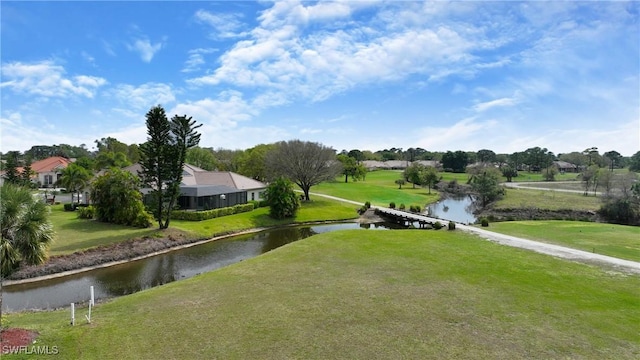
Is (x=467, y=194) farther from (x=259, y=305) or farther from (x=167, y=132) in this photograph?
(x=259, y=305)

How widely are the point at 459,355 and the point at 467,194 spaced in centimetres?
7968

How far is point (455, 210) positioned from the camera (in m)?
59.3

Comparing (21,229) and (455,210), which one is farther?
(455,210)

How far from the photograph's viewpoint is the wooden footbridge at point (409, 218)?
39406mm

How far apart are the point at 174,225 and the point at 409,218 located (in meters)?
26.6

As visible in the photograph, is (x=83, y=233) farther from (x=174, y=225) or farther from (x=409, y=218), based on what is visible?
(x=409, y=218)

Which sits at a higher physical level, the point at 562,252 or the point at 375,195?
the point at 375,195

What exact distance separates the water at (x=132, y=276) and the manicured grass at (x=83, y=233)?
3.80 m

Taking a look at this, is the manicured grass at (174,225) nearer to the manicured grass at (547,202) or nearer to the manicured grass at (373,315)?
the manicured grass at (373,315)

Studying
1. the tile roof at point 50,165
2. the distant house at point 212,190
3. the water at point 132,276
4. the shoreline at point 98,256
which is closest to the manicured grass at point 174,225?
the shoreline at point 98,256

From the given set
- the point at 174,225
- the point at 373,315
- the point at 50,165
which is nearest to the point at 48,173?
the point at 50,165

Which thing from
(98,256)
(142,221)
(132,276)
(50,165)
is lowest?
(132,276)

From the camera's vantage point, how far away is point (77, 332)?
11.5 m

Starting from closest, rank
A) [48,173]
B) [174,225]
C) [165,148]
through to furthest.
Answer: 1. [165,148]
2. [174,225]
3. [48,173]
